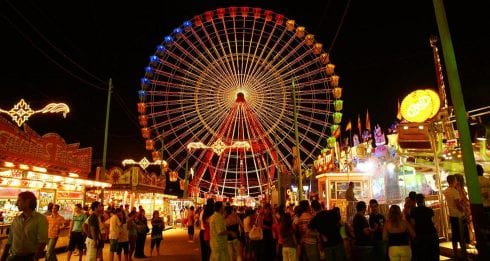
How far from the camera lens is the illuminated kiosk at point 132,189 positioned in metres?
28.4

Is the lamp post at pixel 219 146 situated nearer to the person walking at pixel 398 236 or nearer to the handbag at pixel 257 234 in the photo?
the handbag at pixel 257 234

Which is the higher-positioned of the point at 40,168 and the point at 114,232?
the point at 40,168

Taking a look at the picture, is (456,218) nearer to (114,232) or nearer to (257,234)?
(257,234)

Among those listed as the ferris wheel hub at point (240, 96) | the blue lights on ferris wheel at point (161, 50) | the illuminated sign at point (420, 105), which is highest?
the blue lights on ferris wheel at point (161, 50)

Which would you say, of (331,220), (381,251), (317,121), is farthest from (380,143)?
(331,220)

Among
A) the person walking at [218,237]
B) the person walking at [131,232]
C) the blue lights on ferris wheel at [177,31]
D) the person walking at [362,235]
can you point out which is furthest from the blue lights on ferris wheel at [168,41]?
the person walking at [362,235]

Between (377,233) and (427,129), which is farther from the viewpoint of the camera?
(427,129)

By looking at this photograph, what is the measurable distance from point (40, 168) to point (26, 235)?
9880 millimetres

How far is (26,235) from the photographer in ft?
18.5

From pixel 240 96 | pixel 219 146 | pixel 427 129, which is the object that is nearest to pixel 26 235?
pixel 427 129

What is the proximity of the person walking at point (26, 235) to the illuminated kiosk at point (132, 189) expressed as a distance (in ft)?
65.1

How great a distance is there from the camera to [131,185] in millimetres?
28516

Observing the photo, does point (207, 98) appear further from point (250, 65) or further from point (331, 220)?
point (331, 220)

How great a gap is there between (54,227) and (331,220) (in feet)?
25.6
